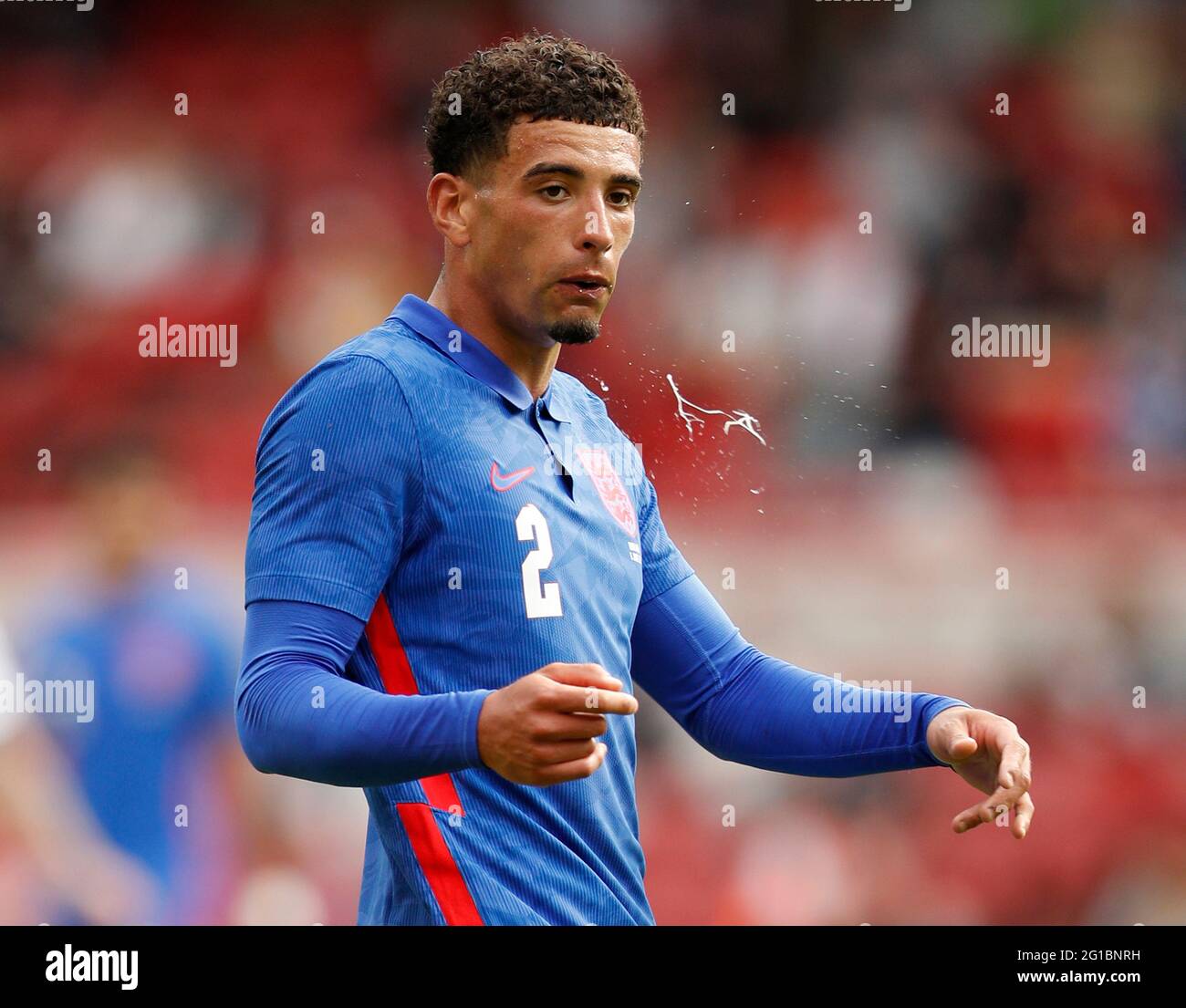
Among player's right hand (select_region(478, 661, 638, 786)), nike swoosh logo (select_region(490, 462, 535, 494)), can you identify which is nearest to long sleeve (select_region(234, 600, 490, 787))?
player's right hand (select_region(478, 661, 638, 786))

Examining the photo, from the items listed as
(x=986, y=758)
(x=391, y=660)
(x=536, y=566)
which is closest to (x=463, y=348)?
(x=536, y=566)

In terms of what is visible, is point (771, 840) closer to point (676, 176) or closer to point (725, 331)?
point (725, 331)

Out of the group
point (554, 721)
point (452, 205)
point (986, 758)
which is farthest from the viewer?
point (452, 205)

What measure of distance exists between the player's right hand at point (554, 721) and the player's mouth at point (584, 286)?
0.63 m

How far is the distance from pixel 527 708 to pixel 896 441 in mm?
3528

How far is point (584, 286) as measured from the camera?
6.33 feet

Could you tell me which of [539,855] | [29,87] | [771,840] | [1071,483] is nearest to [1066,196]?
[1071,483]

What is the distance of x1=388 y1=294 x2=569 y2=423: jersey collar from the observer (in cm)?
191

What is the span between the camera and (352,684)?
1.58 m

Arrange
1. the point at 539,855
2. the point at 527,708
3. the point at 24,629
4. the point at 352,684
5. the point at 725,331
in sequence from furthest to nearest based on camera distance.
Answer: the point at 725,331, the point at 24,629, the point at 539,855, the point at 352,684, the point at 527,708

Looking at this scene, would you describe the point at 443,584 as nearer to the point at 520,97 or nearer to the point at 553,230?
the point at 553,230

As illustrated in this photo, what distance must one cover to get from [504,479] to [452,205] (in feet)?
1.49

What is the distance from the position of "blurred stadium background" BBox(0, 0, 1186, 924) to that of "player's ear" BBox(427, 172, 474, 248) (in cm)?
207

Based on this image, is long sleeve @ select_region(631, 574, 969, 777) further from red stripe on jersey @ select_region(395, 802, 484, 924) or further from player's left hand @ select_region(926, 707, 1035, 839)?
red stripe on jersey @ select_region(395, 802, 484, 924)
